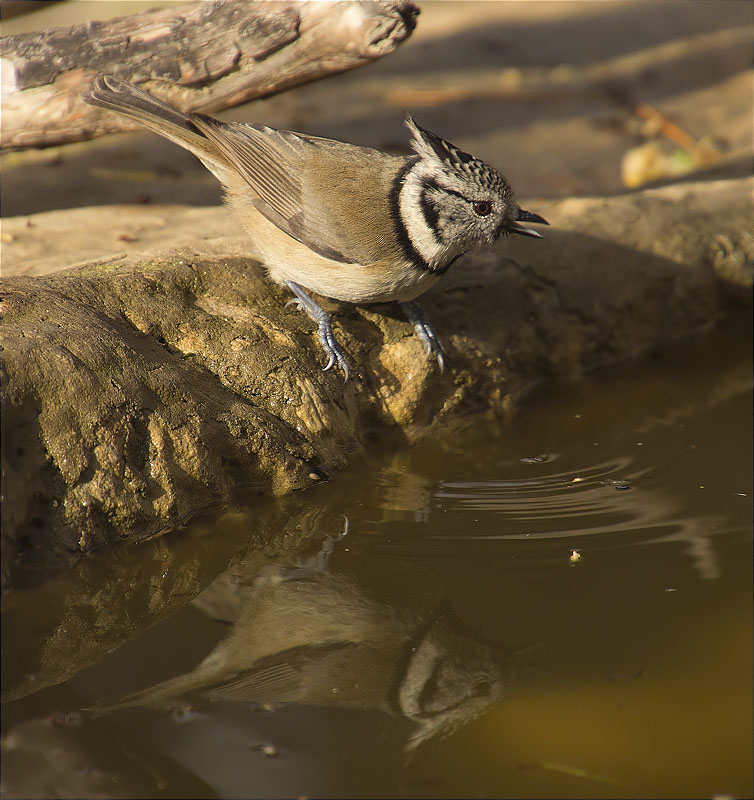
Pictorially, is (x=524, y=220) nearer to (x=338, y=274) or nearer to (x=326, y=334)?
(x=338, y=274)

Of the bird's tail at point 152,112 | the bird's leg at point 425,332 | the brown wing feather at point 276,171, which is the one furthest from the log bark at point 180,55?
the bird's leg at point 425,332

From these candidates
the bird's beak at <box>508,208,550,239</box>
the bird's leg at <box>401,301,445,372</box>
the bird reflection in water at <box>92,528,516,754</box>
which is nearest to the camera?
the bird reflection in water at <box>92,528,516,754</box>

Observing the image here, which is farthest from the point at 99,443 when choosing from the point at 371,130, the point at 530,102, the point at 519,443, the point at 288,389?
the point at 530,102

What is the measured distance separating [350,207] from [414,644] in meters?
2.06

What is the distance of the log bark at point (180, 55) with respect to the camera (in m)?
4.70

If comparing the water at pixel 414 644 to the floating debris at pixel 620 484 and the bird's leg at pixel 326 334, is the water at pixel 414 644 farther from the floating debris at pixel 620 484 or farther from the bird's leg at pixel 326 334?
the bird's leg at pixel 326 334

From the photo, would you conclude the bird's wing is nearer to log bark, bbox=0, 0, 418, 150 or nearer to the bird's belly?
the bird's belly

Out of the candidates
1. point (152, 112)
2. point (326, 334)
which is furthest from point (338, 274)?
point (152, 112)

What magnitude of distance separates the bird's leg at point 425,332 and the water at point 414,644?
568 millimetres

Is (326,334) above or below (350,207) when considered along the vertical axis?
below

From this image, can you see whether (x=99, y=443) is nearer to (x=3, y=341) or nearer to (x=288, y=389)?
(x=3, y=341)

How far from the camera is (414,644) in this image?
325 cm

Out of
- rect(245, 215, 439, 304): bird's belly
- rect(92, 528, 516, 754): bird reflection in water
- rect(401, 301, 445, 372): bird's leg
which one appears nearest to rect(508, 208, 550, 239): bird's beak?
rect(245, 215, 439, 304): bird's belly

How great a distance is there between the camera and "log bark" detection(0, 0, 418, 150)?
185 inches
